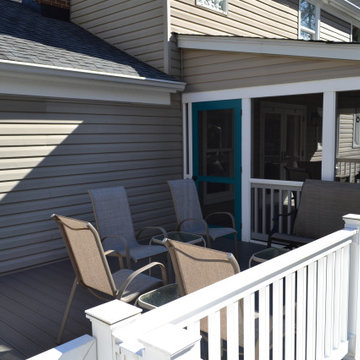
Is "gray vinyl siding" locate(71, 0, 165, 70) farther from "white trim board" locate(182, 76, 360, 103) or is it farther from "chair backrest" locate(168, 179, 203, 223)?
"chair backrest" locate(168, 179, 203, 223)

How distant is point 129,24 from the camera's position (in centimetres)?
677

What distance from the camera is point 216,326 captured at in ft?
5.43

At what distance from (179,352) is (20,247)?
4272mm

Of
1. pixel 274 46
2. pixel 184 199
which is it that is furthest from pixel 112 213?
pixel 274 46

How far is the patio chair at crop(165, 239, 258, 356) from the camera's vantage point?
7.57ft

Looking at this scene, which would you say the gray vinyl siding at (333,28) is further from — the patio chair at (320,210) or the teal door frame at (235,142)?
the patio chair at (320,210)

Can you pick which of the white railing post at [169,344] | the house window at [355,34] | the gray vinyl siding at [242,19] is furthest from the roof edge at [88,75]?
the house window at [355,34]

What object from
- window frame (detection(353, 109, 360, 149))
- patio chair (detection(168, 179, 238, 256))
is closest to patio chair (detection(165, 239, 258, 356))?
patio chair (detection(168, 179, 238, 256))

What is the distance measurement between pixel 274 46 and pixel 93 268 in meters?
3.63

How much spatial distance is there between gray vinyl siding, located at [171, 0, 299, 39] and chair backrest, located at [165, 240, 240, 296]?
4646 millimetres

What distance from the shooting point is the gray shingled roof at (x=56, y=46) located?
16.0 feet

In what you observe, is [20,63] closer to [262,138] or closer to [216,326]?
[216,326]

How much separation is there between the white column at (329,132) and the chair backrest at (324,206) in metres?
0.25

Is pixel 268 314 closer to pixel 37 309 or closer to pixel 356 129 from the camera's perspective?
pixel 37 309
